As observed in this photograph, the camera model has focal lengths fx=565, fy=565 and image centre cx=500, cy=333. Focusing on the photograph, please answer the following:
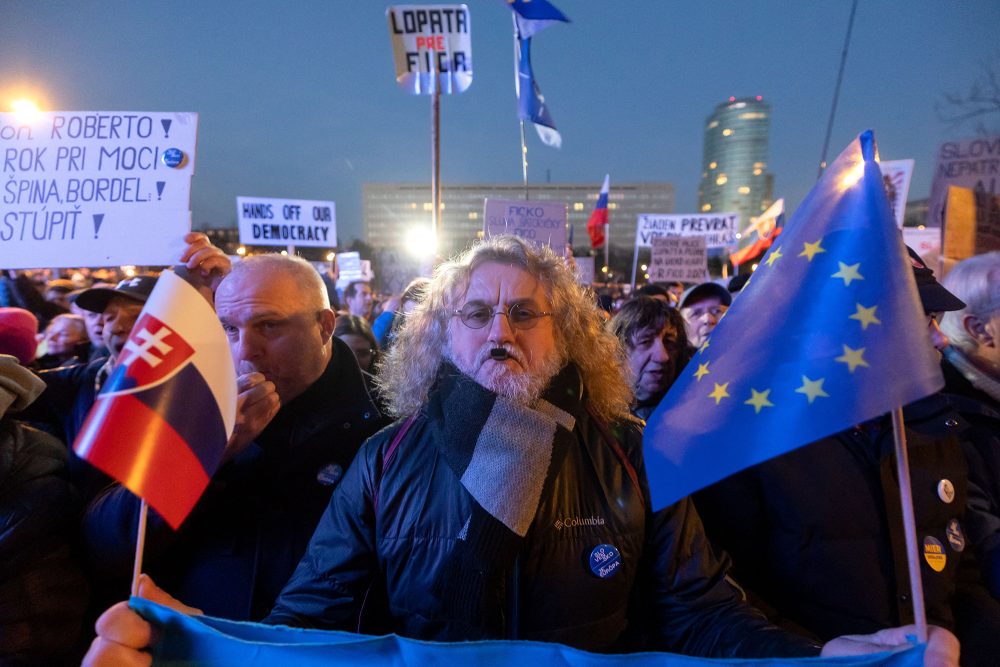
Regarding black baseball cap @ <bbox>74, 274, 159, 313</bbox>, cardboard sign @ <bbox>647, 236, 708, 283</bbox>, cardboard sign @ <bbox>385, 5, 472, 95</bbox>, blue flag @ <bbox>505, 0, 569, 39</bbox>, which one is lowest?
black baseball cap @ <bbox>74, 274, 159, 313</bbox>

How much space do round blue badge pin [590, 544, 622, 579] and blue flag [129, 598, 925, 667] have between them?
0.39 meters

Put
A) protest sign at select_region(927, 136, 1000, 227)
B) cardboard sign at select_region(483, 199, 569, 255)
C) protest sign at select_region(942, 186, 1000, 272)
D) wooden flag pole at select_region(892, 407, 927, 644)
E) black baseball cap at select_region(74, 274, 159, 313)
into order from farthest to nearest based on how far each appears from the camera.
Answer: cardboard sign at select_region(483, 199, 569, 255) → protest sign at select_region(927, 136, 1000, 227) → protest sign at select_region(942, 186, 1000, 272) → black baseball cap at select_region(74, 274, 159, 313) → wooden flag pole at select_region(892, 407, 927, 644)

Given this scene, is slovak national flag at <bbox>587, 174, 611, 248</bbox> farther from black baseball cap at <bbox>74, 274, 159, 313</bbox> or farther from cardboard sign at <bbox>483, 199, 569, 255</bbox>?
black baseball cap at <bbox>74, 274, 159, 313</bbox>

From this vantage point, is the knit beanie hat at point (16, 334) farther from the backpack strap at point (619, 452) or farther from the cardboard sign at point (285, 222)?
the cardboard sign at point (285, 222)

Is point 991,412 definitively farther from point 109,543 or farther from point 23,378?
→ point 23,378

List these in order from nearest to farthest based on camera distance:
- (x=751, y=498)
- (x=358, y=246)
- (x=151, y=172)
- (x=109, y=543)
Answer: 1. (x=109, y=543)
2. (x=751, y=498)
3. (x=151, y=172)
4. (x=358, y=246)

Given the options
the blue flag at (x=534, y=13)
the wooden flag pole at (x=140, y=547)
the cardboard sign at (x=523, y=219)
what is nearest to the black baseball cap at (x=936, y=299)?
the wooden flag pole at (x=140, y=547)

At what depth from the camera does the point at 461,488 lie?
1675mm

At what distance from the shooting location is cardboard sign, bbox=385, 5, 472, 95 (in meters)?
6.22

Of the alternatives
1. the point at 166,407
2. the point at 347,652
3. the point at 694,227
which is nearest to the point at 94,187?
the point at 166,407

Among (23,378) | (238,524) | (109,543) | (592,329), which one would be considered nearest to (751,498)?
(592,329)

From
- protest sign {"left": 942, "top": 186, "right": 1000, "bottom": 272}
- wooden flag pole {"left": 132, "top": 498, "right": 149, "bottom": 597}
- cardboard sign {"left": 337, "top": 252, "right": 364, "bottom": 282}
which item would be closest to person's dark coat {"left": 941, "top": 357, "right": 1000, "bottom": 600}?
wooden flag pole {"left": 132, "top": 498, "right": 149, "bottom": 597}

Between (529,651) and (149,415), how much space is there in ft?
3.24

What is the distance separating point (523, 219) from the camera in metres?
7.08
